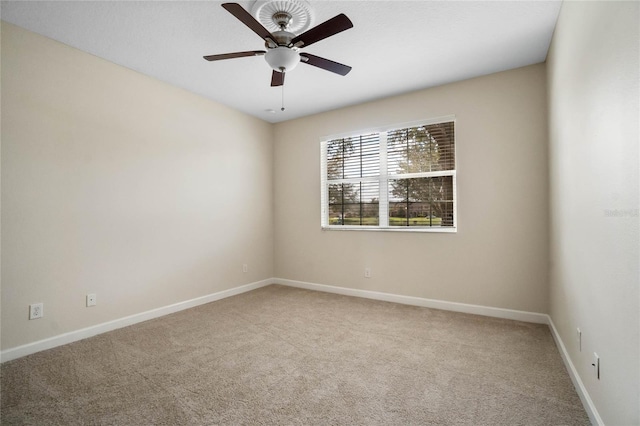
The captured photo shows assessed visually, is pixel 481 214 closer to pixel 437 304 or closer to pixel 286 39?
pixel 437 304

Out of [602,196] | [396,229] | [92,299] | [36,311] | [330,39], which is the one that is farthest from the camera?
[396,229]

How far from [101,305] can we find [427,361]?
9.71 feet

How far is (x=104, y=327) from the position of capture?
2895mm

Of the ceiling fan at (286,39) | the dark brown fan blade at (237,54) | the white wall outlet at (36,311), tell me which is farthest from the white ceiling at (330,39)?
the white wall outlet at (36,311)

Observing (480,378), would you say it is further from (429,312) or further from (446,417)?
(429,312)

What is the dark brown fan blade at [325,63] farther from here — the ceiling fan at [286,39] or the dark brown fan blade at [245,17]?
A: the dark brown fan blade at [245,17]

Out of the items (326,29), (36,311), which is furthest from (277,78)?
(36,311)

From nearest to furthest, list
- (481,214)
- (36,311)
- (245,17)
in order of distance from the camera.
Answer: (245,17) < (36,311) < (481,214)

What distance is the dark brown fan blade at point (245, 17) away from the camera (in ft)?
5.30

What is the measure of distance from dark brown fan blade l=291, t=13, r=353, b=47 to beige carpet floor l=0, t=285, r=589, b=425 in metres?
2.24

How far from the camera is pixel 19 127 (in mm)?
2420

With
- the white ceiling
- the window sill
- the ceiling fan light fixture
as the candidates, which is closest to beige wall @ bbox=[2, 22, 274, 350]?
the white ceiling

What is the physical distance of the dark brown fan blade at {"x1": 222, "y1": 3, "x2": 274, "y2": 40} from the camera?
1615 millimetres

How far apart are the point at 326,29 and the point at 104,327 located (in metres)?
3.21
